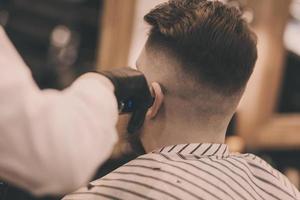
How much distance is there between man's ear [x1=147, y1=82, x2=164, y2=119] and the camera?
61.2 inches

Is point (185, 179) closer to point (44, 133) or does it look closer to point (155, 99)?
point (155, 99)

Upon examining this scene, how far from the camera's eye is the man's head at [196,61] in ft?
5.06

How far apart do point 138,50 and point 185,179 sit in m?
1.92

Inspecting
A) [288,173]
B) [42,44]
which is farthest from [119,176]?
[42,44]

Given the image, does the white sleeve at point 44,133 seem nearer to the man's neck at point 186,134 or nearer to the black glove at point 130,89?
the black glove at point 130,89

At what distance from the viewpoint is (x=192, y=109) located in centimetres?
160

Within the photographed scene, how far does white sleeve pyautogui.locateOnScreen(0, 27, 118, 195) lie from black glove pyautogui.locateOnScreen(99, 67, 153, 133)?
108 millimetres

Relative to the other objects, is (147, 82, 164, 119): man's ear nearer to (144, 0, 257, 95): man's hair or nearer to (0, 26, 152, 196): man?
(144, 0, 257, 95): man's hair

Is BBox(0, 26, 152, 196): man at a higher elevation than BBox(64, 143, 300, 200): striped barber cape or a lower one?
higher

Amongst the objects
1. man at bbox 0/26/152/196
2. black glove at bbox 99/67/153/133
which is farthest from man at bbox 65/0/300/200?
man at bbox 0/26/152/196

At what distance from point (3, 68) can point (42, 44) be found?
166 inches

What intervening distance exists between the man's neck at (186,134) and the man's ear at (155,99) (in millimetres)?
54

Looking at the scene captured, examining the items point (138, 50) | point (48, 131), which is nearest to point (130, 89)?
point (48, 131)

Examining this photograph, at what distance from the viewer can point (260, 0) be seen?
3734 mm
